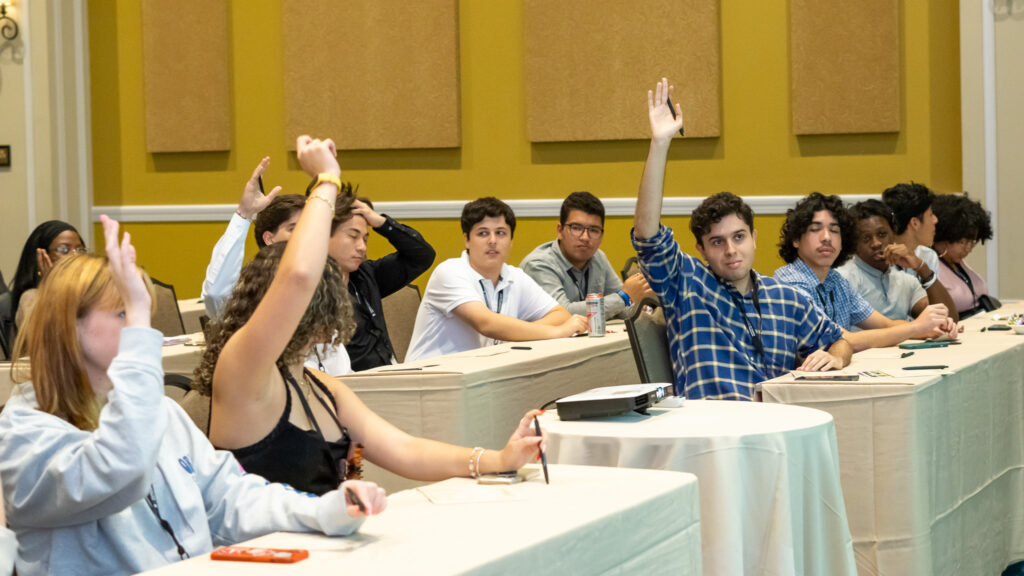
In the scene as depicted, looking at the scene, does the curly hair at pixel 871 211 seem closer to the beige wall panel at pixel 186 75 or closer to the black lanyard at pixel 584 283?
the black lanyard at pixel 584 283

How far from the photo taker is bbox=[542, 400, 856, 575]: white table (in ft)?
7.95

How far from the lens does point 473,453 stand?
208 cm

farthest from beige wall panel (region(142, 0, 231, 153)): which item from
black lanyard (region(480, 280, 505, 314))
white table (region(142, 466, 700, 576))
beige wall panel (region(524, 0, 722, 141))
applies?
white table (region(142, 466, 700, 576))

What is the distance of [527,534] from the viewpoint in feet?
5.30

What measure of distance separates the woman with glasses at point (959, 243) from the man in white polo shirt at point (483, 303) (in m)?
2.25

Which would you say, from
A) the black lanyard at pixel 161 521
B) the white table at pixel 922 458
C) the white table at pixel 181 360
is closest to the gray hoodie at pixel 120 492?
the black lanyard at pixel 161 521

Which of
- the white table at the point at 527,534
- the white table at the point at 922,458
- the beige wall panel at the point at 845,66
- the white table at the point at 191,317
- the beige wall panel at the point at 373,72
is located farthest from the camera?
the beige wall panel at the point at 373,72

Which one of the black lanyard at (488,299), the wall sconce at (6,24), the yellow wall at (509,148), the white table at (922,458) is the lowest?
the white table at (922,458)

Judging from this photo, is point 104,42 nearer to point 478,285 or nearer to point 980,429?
point 478,285

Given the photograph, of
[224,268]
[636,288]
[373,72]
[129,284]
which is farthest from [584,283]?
[129,284]

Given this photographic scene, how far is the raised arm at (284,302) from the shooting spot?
6.24 ft

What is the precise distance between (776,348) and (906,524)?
0.77m

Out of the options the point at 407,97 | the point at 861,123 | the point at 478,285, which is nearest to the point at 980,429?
the point at 478,285

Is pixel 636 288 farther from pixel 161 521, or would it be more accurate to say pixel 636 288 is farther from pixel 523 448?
pixel 161 521
